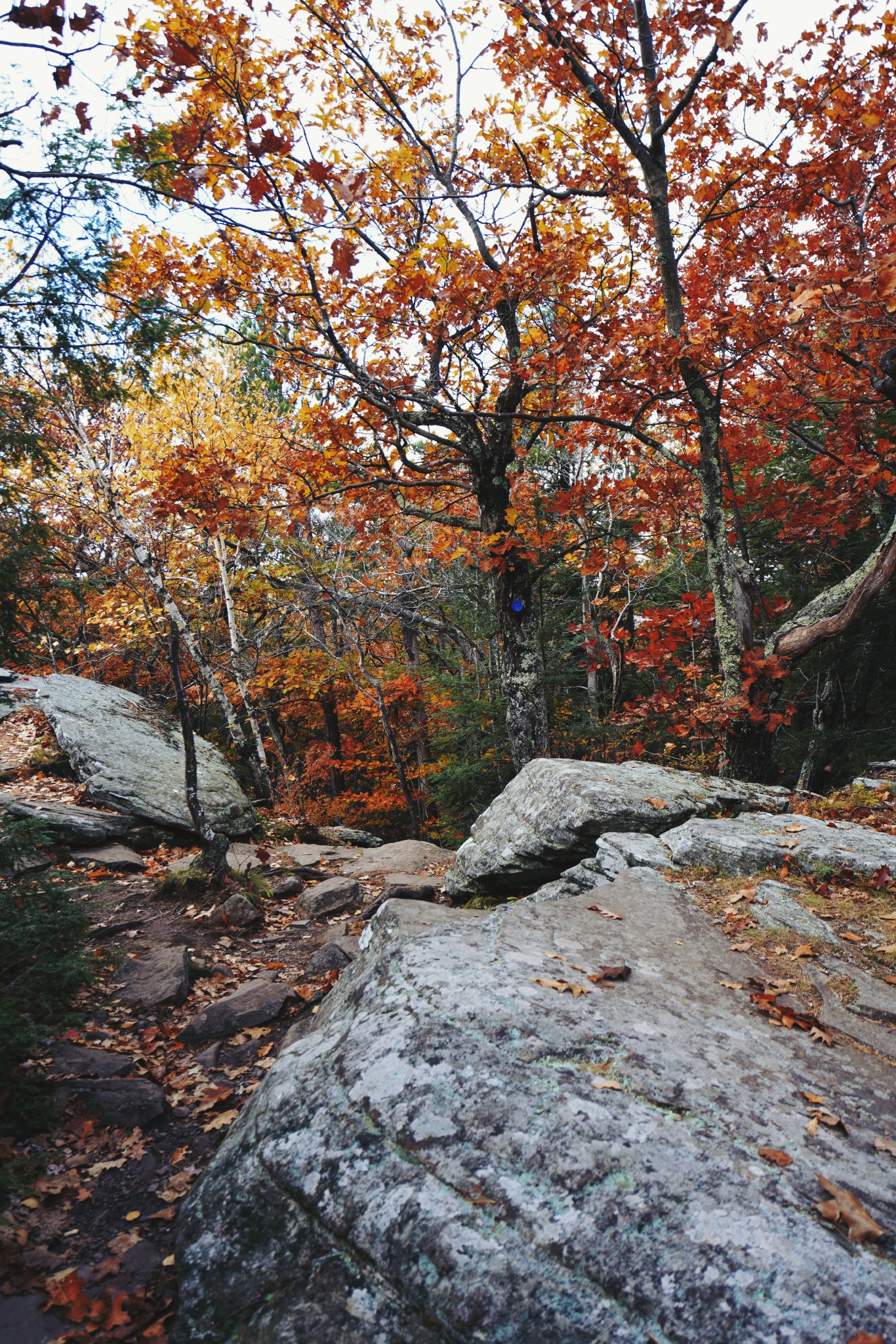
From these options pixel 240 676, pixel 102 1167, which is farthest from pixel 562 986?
pixel 240 676

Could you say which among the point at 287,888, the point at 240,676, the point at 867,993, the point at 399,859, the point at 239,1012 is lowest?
the point at 399,859

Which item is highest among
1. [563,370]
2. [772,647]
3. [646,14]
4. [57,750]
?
[646,14]

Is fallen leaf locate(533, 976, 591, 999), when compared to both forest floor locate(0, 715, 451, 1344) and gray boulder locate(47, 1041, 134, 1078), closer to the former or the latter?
forest floor locate(0, 715, 451, 1344)

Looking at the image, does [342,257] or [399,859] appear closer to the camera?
[342,257]

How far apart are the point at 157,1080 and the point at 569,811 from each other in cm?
376

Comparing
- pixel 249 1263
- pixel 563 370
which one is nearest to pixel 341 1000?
pixel 249 1263

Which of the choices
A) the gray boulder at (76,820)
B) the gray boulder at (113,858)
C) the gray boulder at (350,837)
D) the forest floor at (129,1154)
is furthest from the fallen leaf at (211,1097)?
the gray boulder at (350,837)

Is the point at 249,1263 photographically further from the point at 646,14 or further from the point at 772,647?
the point at 646,14

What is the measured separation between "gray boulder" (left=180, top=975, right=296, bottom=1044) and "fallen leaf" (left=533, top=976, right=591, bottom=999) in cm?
251

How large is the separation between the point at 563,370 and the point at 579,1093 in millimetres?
7128

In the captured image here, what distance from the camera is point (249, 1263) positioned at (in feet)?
7.10

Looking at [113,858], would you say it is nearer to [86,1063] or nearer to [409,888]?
[409,888]

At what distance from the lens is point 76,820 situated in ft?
26.4

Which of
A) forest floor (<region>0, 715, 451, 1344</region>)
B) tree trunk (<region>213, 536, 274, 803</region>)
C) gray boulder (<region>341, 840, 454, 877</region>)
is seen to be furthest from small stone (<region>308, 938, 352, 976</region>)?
tree trunk (<region>213, 536, 274, 803</region>)
